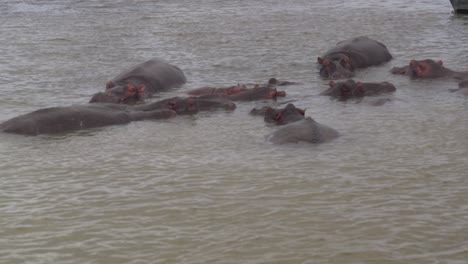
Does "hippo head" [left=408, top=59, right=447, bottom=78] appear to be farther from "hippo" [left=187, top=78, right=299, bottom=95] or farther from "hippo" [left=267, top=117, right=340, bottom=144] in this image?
"hippo" [left=267, top=117, right=340, bottom=144]

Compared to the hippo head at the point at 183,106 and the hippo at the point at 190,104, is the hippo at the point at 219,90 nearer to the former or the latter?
the hippo at the point at 190,104

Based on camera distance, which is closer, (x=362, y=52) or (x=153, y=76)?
(x=153, y=76)

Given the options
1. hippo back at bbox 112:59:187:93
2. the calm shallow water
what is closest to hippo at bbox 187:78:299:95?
the calm shallow water

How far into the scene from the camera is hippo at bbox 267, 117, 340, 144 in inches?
321

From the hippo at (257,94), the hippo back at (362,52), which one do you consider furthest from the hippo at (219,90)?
the hippo back at (362,52)

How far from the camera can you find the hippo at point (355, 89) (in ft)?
34.6

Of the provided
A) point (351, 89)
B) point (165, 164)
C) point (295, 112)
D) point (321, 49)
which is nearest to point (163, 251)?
point (165, 164)

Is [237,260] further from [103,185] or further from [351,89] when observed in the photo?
[351,89]

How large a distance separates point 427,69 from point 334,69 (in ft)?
4.06

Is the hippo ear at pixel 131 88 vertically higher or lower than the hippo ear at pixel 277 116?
higher

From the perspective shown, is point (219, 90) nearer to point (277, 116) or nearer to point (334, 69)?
point (277, 116)

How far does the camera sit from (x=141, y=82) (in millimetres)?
11242

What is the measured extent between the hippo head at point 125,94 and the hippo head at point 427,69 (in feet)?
11.7

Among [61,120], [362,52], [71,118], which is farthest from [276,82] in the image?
[61,120]
